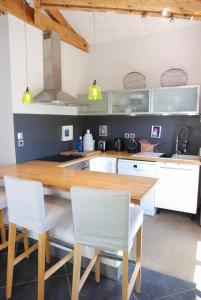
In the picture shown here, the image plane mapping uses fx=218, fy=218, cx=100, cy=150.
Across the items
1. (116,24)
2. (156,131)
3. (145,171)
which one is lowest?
(145,171)

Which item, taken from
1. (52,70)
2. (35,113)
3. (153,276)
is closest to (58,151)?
(35,113)

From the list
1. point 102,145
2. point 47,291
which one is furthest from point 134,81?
point 47,291

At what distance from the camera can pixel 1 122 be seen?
2.90 meters

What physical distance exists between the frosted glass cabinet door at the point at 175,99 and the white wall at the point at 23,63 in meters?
1.74

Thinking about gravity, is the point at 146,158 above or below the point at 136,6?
below

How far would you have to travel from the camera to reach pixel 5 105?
2.83 m

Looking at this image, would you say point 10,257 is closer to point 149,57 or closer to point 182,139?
point 182,139

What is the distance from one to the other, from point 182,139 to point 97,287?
2523 mm

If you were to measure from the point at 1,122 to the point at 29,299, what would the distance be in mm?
2079

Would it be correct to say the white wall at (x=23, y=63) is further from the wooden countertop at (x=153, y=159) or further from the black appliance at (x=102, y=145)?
the wooden countertop at (x=153, y=159)

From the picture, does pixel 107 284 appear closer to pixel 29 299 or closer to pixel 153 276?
pixel 153 276

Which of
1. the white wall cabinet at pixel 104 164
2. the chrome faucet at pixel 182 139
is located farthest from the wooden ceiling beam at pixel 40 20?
the chrome faucet at pixel 182 139

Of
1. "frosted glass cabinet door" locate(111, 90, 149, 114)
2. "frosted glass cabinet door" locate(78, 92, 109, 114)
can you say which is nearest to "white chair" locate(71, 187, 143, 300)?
"frosted glass cabinet door" locate(111, 90, 149, 114)

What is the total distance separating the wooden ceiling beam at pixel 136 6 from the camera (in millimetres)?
2248
